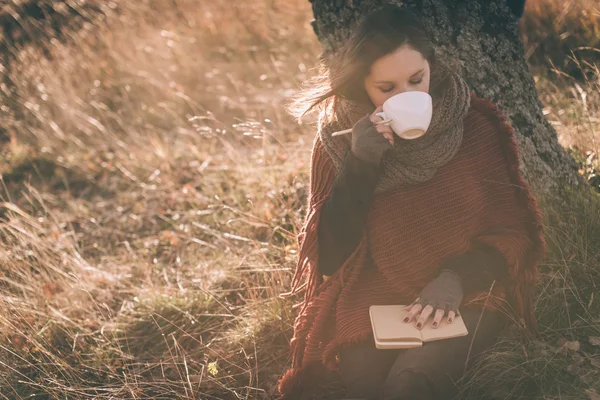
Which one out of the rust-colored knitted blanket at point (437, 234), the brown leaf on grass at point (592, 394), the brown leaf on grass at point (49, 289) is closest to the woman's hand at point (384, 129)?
the rust-colored knitted blanket at point (437, 234)

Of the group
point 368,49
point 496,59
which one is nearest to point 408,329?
point 368,49

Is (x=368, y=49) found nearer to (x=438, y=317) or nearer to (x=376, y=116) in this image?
(x=376, y=116)

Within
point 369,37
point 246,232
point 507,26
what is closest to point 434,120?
point 369,37

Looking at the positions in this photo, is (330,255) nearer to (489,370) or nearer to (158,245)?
(489,370)

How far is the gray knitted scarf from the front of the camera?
6.77ft

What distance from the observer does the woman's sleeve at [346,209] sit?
2031mm

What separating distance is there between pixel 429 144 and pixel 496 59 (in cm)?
106

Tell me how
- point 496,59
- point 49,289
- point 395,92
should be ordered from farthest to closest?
point 49,289
point 496,59
point 395,92

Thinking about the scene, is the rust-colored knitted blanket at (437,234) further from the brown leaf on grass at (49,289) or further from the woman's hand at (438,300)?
the brown leaf on grass at (49,289)

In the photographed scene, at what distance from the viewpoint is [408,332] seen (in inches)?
75.0

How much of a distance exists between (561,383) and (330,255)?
39.5 inches

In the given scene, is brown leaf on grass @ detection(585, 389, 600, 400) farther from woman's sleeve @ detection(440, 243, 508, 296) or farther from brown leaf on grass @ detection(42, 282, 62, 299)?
brown leaf on grass @ detection(42, 282, 62, 299)

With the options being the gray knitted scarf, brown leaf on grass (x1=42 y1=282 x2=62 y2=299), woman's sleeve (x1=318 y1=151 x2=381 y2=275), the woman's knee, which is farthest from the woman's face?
brown leaf on grass (x1=42 y1=282 x2=62 y2=299)

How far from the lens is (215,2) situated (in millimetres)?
7516
